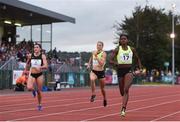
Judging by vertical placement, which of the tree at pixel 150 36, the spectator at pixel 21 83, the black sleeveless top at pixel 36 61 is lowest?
the spectator at pixel 21 83

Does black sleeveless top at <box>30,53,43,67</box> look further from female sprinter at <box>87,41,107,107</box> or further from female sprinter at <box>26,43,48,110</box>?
female sprinter at <box>87,41,107,107</box>

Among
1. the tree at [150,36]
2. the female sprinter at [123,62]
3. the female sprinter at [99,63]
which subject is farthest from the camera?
the tree at [150,36]

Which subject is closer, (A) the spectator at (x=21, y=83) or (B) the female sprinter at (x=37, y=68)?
(B) the female sprinter at (x=37, y=68)

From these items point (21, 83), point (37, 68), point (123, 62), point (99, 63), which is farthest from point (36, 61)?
point (21, 83)

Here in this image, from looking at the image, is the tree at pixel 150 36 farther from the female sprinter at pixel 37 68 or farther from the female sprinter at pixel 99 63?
the female sprinter at pixel 37 68

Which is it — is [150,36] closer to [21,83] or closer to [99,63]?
[21,83]

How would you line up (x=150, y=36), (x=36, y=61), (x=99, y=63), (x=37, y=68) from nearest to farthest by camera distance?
(x=37, y=68) → (x=36, y=61) → (x=99, y=63) → (x=150, y=36)

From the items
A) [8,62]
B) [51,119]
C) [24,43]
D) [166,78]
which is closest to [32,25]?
[24,43]

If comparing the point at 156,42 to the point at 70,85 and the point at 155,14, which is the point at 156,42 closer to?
the point at 155,14

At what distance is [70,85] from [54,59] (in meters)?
4.27

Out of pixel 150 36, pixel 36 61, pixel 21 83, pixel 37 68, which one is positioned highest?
pixel 150 36

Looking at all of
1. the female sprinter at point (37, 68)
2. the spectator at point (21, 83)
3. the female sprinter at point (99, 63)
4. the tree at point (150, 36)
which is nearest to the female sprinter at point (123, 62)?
the female sprinter at point (37, 68)

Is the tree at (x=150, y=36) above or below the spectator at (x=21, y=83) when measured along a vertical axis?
above

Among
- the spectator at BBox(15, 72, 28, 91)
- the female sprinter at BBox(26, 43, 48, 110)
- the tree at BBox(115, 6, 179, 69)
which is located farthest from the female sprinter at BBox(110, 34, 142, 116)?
the tree at BBox(115, 6, 179, 69)
